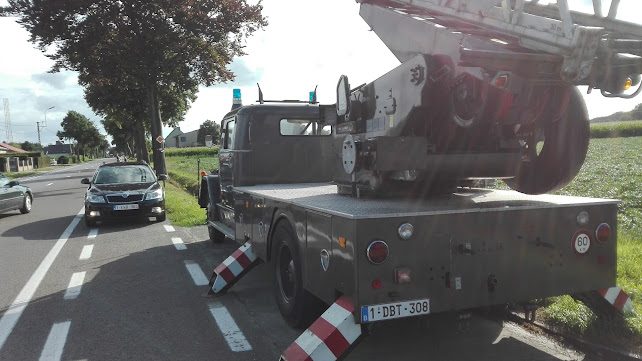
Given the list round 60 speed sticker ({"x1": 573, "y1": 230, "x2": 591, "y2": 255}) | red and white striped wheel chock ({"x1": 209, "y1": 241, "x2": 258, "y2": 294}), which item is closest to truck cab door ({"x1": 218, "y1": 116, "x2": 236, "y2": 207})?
red and white striped wheel chock ({"x1": 209, "y1": 241, "x2": 258, "y2": 294})

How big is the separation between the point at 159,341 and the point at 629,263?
5.43 m

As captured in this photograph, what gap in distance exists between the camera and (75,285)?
21.6ft

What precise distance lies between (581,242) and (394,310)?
1.71 meters

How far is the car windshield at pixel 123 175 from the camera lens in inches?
493

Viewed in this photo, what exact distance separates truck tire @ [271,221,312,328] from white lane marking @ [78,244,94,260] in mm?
4840

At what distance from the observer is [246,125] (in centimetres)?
719

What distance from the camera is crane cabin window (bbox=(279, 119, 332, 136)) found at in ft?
24.0

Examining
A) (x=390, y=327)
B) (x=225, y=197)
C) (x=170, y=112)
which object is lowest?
(x=390, y=327)

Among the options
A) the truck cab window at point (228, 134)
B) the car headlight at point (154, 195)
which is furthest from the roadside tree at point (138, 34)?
the truck cab window at point (228, 134)

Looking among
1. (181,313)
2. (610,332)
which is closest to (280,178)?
(181,313)

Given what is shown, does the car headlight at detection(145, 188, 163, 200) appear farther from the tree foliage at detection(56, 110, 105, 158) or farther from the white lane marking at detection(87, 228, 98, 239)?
the tree foliage at detection(56, 110, 105, 158)

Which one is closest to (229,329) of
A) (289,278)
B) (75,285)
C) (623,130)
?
(289,278)

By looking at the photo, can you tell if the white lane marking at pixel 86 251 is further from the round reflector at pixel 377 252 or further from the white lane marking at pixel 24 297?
the round reflector at pixel 377 252

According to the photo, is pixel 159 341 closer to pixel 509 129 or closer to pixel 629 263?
pixel 509 129
